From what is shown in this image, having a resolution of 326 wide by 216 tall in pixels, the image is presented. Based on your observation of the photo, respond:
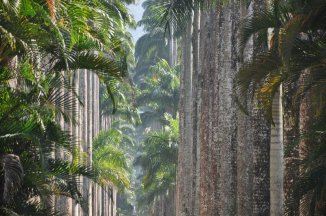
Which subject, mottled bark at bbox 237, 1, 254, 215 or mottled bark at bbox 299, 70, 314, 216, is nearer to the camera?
mottled bark at bbox 299, 70, 314, 216

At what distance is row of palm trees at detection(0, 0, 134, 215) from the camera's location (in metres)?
8.22

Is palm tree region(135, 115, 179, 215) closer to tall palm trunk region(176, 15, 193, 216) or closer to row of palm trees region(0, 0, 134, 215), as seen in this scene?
tall palm trunk region(176, 15, 193, 216)

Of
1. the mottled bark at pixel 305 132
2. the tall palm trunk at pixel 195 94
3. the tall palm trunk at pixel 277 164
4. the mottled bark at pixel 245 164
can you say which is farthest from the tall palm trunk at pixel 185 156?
the tall palm trunk at pixel 277 164

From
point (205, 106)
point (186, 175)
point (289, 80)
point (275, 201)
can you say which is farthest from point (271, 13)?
point (186, 175)

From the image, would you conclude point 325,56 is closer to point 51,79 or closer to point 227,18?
point 51,79

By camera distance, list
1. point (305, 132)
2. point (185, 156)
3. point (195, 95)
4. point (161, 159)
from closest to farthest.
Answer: point (305, 132) < point (185, 156) < point (195, 95) < point (161, 159)

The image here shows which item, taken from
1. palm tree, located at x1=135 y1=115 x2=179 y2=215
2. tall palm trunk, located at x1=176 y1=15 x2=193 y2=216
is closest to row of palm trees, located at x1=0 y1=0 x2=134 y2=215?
tall palm trunk, located at x1=176 y1=15 x2=193 y2=216

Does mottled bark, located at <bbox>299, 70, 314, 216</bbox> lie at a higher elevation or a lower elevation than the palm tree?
higher

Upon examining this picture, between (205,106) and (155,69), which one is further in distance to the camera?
(155,69)

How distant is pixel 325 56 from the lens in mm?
8664

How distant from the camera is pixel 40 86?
27.1 ft

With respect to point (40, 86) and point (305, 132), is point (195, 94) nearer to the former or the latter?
point (305, 132)

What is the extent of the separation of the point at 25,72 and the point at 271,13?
3935mm

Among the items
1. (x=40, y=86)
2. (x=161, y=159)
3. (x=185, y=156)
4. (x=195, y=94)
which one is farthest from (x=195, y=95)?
(x=40, y=86)
